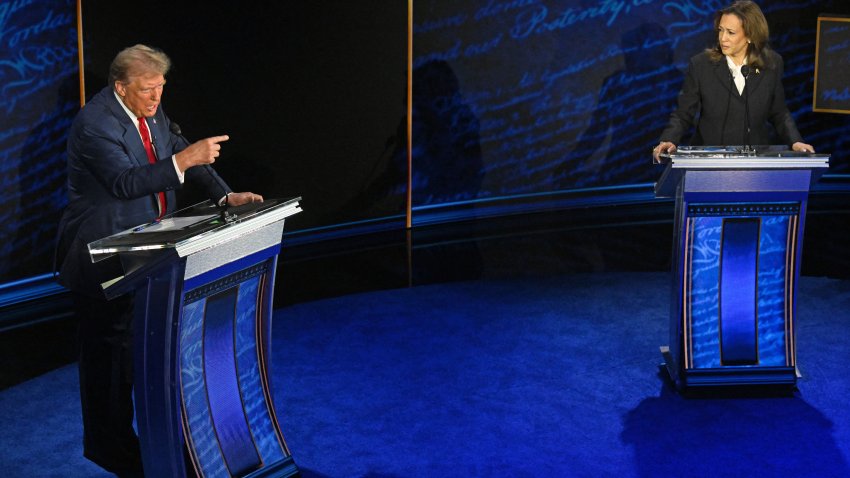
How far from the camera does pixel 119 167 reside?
3.07 m

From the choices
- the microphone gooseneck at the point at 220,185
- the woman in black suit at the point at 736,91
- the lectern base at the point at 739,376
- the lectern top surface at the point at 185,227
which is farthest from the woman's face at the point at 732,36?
the microphone gooseneck at the point at 220,185

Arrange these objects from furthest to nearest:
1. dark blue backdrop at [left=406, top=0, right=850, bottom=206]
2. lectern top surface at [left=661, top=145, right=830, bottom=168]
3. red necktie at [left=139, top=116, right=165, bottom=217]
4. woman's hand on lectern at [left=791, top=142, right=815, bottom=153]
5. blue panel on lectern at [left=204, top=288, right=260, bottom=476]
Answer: dark blue backdrop at [left=406, top=0, right=850, bottom=206] → woman's hand on lectern at [left=791, top=142, right=815, bottom=153] → lectern top surface at [left=661, top=145, right=830, bottom=168] → red necktie at [left=139, top=116, right=165, bottom=217] → blue panel on lectern at [left=204, top=288, right=260, bottom=476]

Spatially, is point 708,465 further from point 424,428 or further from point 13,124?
point 13,124

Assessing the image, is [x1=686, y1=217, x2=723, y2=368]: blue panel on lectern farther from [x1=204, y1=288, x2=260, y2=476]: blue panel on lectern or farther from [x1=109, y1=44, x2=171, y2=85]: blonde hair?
[x1=109, y1=44, x2=171, y2=85]: blonde hair

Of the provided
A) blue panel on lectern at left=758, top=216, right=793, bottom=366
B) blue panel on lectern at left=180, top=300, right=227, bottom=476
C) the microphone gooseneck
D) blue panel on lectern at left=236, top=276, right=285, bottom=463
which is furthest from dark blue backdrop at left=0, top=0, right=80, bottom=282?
blue panel on lectern at left=758, top=216, right=793, bottom=366

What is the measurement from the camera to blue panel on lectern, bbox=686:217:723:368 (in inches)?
155

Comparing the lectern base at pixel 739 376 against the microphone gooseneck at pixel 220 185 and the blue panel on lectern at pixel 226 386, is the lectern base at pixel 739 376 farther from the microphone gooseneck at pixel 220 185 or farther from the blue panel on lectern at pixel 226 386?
the microphone gooseneck at pixel 220 185

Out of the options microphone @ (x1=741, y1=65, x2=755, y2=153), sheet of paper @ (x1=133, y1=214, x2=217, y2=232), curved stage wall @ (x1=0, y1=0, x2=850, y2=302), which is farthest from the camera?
curved stage wall @ (x1=0, y1=0, x2=850, y2=302)

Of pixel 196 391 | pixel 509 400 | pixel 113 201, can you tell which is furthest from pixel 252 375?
pixel 509 400

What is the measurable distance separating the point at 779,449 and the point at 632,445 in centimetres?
51

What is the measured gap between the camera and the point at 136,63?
310cm

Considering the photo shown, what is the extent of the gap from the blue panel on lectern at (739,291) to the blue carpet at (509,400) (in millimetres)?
209

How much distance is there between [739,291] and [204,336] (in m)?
2.14

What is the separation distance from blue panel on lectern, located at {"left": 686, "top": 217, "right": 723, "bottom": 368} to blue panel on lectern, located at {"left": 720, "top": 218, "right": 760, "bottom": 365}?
3 cm
